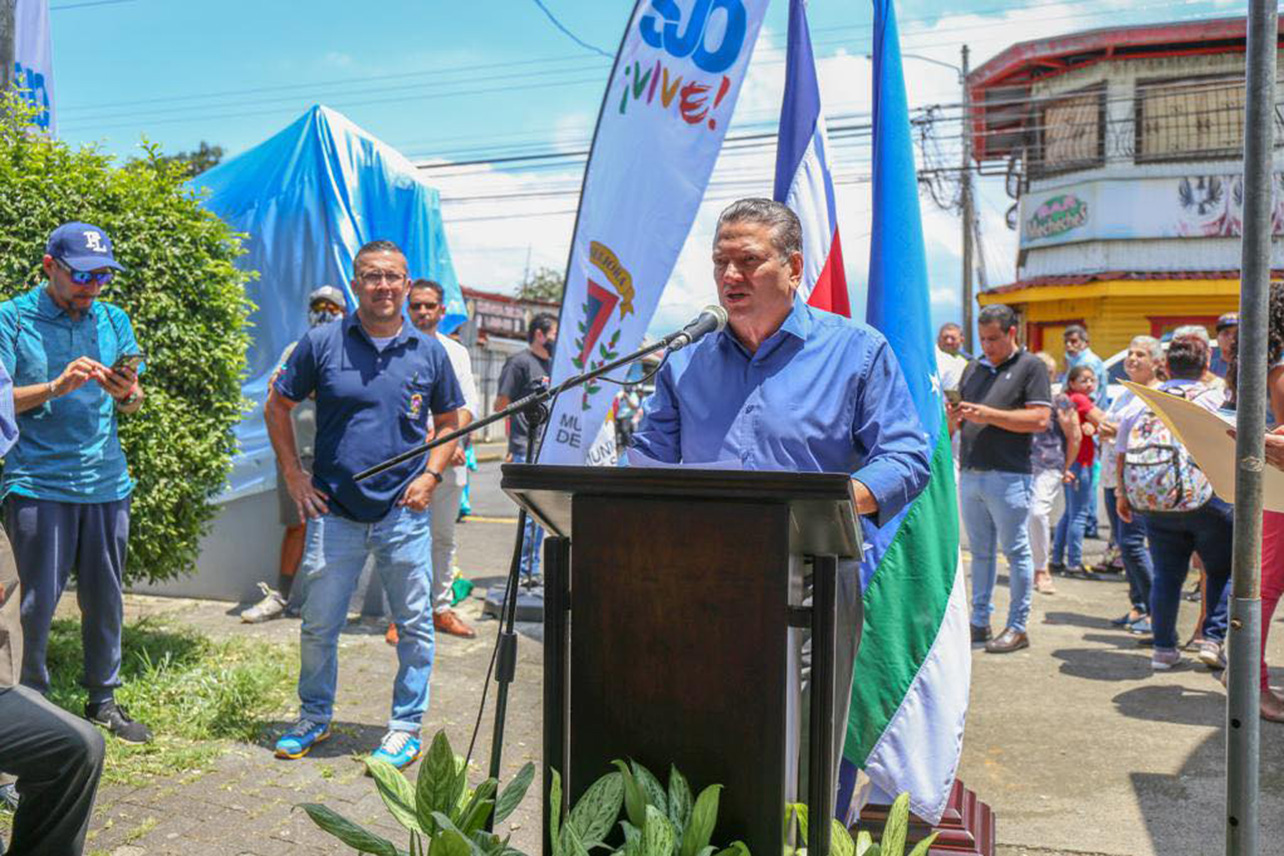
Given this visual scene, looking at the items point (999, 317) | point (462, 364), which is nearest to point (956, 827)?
point (999, 317)

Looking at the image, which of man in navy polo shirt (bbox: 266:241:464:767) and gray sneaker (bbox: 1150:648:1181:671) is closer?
man in navy polo shirt (bbox: 266:241:464:767)

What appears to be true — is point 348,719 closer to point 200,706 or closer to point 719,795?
point 200,706

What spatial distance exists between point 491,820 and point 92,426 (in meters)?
3.08

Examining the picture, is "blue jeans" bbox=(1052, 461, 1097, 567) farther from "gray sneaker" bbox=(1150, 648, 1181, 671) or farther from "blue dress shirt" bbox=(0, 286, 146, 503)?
"blue dress shirt" bbox=(0, 286, 146, 503)

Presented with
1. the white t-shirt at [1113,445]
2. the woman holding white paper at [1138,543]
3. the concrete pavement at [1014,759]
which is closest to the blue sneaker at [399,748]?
the concrete pavement at [1014,759]

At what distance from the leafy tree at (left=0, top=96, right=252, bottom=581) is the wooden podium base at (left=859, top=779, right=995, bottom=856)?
145 inches

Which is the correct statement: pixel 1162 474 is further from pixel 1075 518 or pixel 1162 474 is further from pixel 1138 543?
pixel 1075 518

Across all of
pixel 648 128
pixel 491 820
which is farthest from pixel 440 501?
pixel 491 820

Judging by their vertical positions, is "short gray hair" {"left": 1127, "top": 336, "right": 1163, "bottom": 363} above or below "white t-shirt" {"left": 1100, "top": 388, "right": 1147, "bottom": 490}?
above

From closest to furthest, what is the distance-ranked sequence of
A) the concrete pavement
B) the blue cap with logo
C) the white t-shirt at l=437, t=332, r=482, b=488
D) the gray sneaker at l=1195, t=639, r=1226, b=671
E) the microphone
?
the microphone < the concrete pavement < the blue cap with logo < the gray sneaker at l=1195, t=639, r=1226, b=671 < the white t-shirt at l=437, t=332, r=482, b=488

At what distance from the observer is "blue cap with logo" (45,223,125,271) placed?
14.4ft

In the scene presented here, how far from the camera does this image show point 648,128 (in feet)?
15.6

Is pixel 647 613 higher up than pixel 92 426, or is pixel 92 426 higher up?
pixel 92 426

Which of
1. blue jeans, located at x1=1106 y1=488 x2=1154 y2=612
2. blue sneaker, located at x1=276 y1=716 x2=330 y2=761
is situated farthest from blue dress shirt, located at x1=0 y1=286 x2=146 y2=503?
blue jeans, located at x1=1106 y1=488 x2=1154 y2=612
